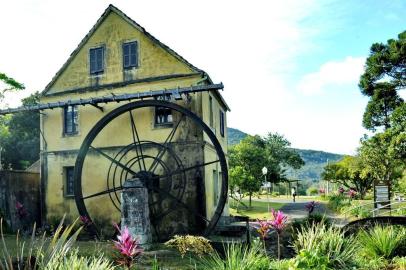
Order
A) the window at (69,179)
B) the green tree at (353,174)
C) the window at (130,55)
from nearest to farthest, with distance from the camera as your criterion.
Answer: the window at (130,55) < the window at (69,179) < the green tree at (353,174)

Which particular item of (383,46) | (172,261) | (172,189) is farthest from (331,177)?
(172,261)

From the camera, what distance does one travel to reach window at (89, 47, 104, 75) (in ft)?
56.5

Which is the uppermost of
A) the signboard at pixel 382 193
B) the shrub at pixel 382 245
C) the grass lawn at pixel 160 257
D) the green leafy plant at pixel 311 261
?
the signboard at pixel 382 193

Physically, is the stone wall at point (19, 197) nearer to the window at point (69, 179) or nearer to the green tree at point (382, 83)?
the window at point (69, 179)

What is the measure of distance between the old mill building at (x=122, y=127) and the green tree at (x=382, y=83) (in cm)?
1144

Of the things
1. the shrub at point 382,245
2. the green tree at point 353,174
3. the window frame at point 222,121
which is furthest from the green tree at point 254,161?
the shrub at point 382,245

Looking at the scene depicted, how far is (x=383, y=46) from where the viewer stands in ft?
81.4

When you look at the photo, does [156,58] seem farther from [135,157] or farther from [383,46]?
[383,46]

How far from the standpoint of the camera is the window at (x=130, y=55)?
16.7 meters

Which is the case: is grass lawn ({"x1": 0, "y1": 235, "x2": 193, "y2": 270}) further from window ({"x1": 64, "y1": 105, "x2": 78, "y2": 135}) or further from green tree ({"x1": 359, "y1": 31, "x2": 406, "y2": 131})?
green tree ({"x1": 359, "y1": 31, "x2": 406, "y2": 131})

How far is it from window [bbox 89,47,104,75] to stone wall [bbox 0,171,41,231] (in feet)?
17.8

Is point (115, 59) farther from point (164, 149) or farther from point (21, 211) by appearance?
point (21, 211)

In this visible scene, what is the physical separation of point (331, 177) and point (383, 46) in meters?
19.3

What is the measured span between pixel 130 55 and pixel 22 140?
19339 millimetres
